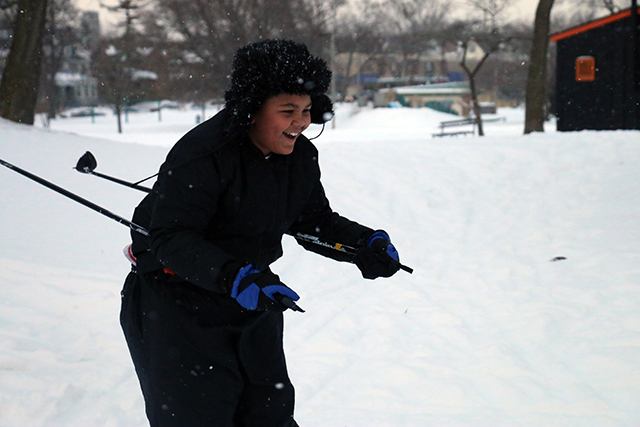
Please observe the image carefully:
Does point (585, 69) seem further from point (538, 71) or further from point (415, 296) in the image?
point (415, 296)

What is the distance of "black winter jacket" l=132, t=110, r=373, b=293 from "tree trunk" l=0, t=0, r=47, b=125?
9298 millimetres

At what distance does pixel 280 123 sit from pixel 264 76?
0.52 ft

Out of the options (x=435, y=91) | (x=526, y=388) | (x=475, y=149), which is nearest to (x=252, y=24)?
(x=475, y=149)

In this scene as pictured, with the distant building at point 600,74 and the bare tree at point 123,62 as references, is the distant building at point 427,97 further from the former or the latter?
the distant building at point 600,74

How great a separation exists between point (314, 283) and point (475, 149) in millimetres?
5654

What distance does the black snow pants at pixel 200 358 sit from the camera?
2.11 metres

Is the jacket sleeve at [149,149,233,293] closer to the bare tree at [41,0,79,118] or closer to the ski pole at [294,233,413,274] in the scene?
the ski pole at [294,233,413,274]

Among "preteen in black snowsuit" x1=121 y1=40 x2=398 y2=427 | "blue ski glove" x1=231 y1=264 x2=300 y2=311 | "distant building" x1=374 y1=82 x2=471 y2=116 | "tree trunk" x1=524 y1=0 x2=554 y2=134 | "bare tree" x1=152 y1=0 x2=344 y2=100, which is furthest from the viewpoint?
"distant building" x1=374 y1=82 x2=471 y2=116

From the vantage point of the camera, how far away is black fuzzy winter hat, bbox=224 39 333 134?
6.80ft

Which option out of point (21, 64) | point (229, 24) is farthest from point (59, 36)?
point (21, 64)

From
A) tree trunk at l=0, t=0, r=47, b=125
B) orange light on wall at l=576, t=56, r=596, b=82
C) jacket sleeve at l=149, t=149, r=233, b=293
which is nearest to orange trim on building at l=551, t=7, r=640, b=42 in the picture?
orange light on wall at l=576, t=56, r=596, b=82

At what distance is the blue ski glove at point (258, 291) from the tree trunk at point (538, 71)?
13.7 meters

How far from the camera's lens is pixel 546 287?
5824 mm

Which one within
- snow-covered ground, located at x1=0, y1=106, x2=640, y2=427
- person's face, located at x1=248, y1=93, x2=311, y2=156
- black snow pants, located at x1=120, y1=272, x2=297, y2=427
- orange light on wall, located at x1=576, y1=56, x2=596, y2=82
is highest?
orange light on wall, located at x1=576, y1=56, x2=596, y2=82
